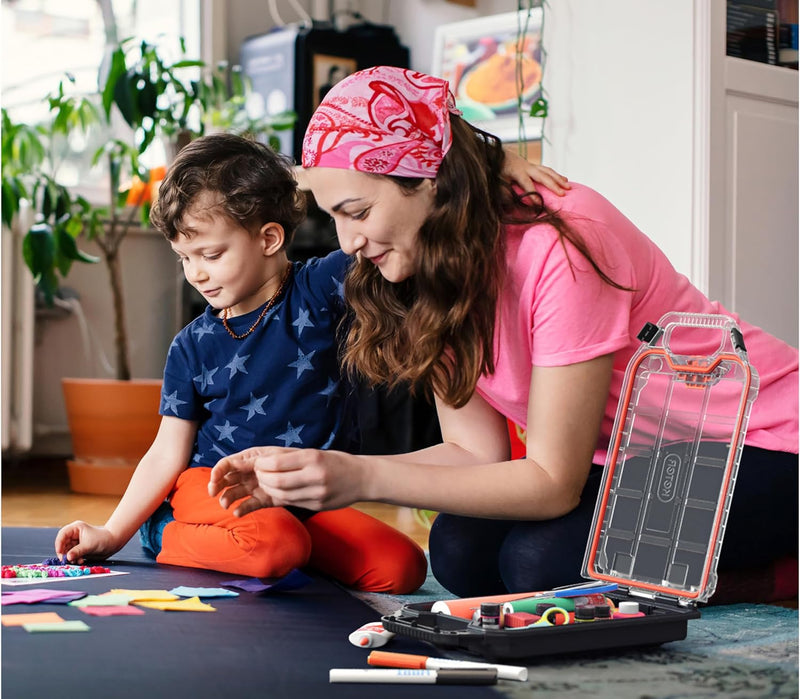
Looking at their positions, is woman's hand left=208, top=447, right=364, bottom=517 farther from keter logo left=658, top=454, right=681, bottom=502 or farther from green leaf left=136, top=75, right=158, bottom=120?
green leaf left=136, top=75, right=158, bottom=120

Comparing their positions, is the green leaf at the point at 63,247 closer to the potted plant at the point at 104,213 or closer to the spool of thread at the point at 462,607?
the potted plant at the point at 104,213

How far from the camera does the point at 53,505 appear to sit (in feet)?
7.82

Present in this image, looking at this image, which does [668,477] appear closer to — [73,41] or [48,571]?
[48,571]

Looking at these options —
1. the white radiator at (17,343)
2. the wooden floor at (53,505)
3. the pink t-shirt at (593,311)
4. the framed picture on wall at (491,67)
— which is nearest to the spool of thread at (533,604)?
the pink t-shirt at (593,311)

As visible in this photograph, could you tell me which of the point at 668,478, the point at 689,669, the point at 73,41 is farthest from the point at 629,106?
the point at 73,41

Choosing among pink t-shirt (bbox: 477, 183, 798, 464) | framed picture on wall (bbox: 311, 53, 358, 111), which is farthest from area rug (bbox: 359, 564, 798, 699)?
framed picture on wall (bbox: 311, 53, 358, 111)

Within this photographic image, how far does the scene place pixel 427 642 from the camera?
100 cm

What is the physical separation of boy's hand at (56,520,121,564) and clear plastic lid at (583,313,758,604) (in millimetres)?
648

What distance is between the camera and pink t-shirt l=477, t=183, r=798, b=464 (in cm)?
110

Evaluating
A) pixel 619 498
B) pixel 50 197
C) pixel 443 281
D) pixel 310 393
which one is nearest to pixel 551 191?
pixel 443 281

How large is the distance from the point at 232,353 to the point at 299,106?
1.76m

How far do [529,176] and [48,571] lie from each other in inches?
29.0

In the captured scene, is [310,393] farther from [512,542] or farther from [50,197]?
[50,197]

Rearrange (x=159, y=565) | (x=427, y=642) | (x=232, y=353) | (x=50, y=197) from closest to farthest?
(x=427, y=642), (x=159, y=565), (x=232, y=353), (x=50, y=197)
